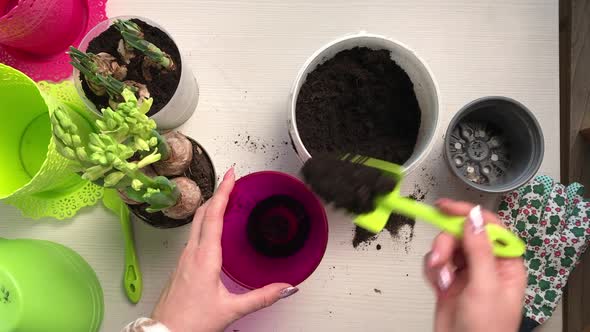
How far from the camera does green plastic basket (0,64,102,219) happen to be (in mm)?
601

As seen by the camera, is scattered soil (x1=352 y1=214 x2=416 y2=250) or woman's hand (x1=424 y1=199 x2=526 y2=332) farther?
scattered soil (x1=352 y1=214 x2=416 y2=250)

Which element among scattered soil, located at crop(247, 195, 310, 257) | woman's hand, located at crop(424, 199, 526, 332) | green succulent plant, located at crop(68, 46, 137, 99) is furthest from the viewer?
scattered soil, located at crop(247, 195, 310, 257)

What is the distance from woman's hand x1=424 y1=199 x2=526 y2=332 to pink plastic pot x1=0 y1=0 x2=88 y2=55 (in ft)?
1.82

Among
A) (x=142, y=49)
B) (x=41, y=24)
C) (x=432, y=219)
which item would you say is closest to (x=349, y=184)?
(x=432, y=219)

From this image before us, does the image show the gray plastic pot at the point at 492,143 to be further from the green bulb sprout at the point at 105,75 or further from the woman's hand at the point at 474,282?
the green bulb sprout at the point at 105,75

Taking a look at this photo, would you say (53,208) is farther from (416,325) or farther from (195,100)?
(416,325)

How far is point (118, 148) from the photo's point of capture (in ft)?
1.43

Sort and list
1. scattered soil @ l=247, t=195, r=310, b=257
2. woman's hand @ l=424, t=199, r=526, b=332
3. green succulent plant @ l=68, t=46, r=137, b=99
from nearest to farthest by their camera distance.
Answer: woman's hand @ l=424, t=199, r=526, b=332 → green succulent plant @ l=68, t=46, r=137, b=99 → scattered soil @ l=247, t=195, r=310, b=257

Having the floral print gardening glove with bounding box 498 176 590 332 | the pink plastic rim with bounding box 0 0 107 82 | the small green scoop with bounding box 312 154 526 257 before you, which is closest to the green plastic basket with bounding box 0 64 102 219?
the pink plastic rim with bounding box 0 0 107 82

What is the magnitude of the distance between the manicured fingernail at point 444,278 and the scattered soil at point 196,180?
31cm

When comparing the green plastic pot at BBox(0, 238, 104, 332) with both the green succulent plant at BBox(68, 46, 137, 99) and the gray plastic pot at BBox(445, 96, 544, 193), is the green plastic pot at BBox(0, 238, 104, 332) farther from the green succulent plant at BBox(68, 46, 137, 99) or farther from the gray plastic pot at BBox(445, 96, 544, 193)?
the gray plastic pot at BBox(445, 96, 544, 193)

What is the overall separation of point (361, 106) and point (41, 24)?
1.45 feet

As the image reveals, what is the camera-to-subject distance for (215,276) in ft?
1.62

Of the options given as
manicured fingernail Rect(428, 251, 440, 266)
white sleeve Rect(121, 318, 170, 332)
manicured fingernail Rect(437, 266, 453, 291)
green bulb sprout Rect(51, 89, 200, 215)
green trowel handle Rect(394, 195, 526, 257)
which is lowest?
white sleeve Rect(121, 318, 170, 332)
